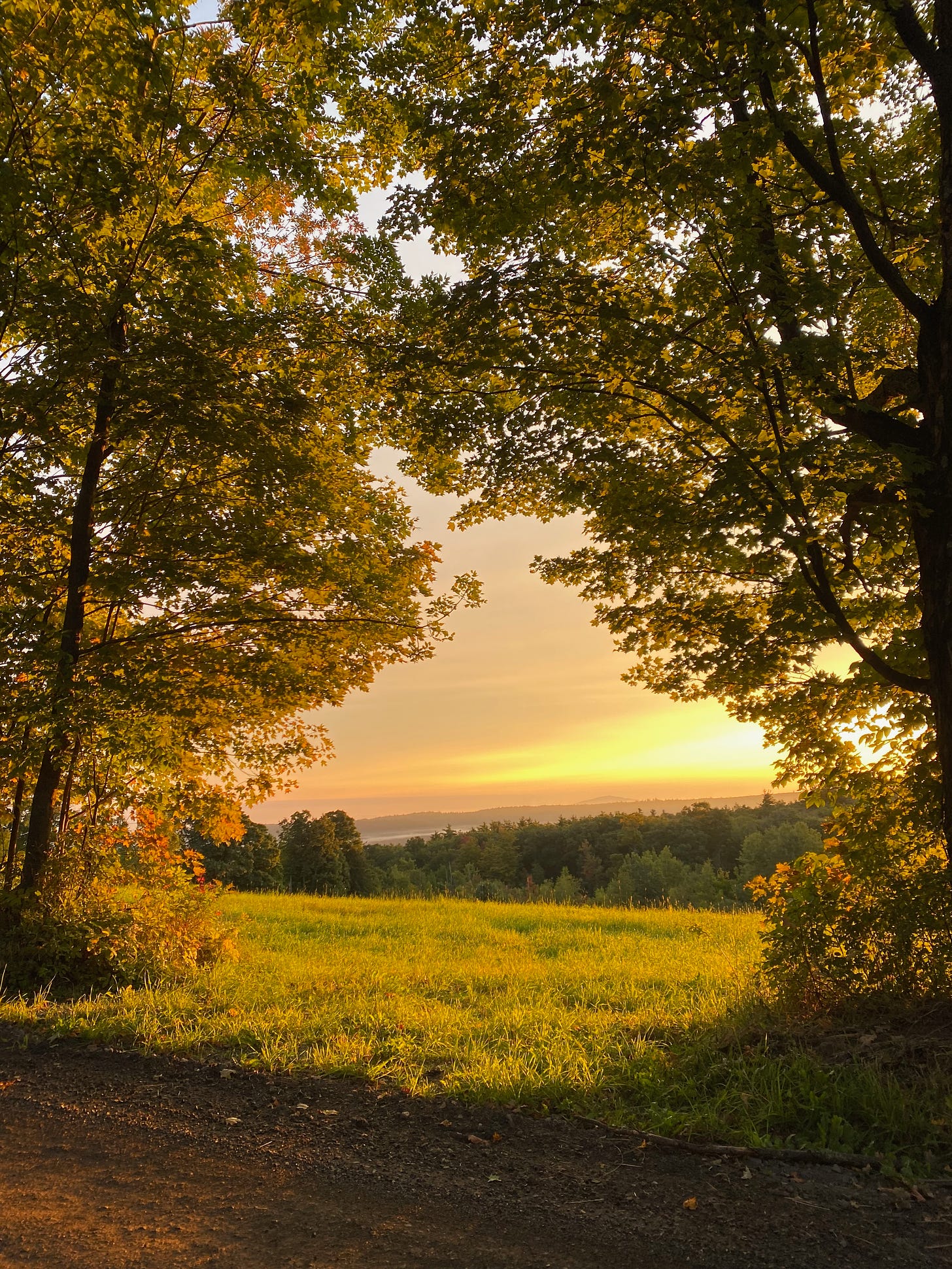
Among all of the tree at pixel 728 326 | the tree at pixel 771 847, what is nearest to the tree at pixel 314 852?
the tree at pixel 771 847

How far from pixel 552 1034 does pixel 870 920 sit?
2927mm

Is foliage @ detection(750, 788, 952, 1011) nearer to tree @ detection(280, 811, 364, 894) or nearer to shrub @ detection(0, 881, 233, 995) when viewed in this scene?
shrub @ detection(0, 881, 233, 995)

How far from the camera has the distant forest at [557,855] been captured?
46.7 meters

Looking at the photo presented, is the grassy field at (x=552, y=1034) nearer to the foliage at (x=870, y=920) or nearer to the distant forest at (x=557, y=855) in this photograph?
the foliage at (x=870, y=920)

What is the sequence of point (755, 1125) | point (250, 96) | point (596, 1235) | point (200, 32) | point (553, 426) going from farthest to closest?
point (200, 32)
point (250, 96)
point (553, 426)
point (755, 1125)
point (596, 1235)

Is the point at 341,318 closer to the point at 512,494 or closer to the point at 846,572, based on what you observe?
the point at 512,494

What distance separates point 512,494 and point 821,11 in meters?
4.95

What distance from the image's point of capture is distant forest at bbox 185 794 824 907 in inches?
1837

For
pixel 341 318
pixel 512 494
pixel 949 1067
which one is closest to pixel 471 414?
pixel 512 494

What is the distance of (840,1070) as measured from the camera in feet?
16.5

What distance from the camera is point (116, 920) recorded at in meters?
8.41

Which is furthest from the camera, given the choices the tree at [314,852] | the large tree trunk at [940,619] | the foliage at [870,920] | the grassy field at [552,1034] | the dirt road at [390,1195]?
the tree at [314,852]

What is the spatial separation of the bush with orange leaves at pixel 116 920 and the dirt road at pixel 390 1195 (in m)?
3.22

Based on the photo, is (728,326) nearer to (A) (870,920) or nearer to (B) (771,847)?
(A) (870,920)
